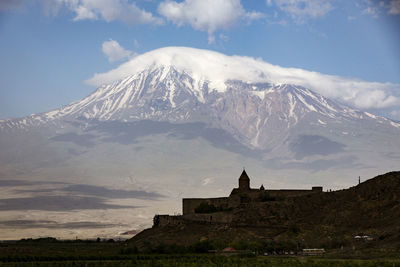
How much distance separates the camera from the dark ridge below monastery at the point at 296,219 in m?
95.9

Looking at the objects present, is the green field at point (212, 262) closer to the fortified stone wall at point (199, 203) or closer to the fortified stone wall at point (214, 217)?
the fortified stone wall at point (214, 217)

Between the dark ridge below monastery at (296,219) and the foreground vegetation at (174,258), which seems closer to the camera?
the foreground vegetation at (174,258)

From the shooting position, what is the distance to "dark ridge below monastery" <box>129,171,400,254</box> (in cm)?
9594

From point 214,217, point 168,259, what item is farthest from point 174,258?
point 214,217

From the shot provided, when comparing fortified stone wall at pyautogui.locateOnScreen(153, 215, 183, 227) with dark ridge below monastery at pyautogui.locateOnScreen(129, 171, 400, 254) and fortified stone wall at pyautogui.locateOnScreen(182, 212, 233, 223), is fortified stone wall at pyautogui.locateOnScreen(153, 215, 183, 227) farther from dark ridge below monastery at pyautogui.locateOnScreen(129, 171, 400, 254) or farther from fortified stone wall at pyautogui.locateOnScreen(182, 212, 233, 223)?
fortified stone wall at pyautogui.locateOnScreen(182, 212, 233, 223)

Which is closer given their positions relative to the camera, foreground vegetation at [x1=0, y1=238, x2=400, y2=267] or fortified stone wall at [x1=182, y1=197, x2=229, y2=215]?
foreground vegetation at [x1=0, y1=238, x2=400, y2=267]

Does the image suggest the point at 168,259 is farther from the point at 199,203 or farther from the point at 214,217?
the point at 199,203

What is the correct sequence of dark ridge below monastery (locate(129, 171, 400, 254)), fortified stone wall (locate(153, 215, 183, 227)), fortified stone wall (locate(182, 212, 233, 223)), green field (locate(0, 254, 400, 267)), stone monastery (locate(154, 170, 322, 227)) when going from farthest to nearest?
fortified stone wall (locate(153, 215, 183, 227)) → stone monastery (locate(154, 170, 322, 227)) → fortified stone wall (locate(182, 212, 233, 223)) → dark ridge below monastery (locate(129, 171, 400, 254)) → green field (locate(0, 254, 400, 267))

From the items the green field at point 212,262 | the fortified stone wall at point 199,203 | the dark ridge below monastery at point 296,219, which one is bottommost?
the green field at point 212,262

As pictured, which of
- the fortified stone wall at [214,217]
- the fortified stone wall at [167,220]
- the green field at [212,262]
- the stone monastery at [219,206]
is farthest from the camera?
the fortified stone wall at [167,220]

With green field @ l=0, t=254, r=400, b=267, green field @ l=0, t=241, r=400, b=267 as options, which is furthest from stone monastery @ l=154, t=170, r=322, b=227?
green field @ l=0, t=254, r=400, b=267

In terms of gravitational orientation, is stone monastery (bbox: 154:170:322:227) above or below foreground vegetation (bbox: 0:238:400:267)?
above

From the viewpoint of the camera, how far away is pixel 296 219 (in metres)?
106

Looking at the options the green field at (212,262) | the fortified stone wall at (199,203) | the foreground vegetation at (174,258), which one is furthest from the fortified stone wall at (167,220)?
the green field at (212,262)
